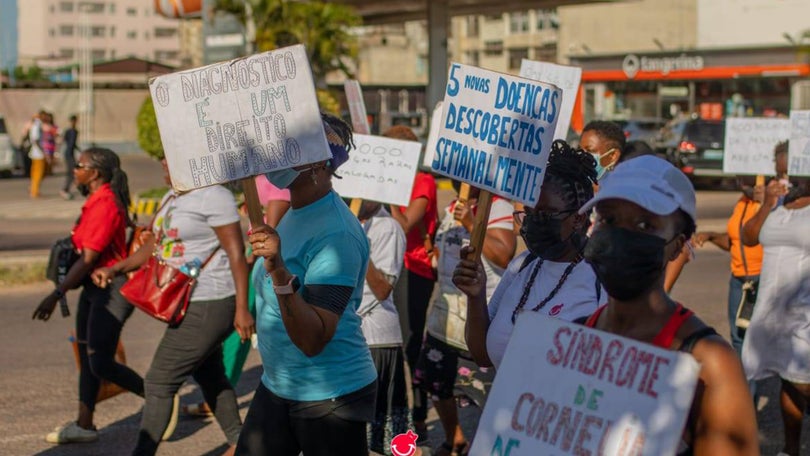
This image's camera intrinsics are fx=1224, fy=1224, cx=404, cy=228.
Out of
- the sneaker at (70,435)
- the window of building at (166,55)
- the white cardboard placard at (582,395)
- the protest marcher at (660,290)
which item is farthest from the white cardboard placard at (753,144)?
the window of building at (166,55)

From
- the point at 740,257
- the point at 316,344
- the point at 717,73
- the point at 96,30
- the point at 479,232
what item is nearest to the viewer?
the point at 479,232

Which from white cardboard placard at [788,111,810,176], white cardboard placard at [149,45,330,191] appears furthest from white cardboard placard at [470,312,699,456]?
white cardboard placard at [788,111,810,176]

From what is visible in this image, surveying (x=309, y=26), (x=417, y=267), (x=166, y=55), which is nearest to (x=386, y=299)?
(x=417, y=267)

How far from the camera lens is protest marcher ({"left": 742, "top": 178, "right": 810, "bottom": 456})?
20.2 ft

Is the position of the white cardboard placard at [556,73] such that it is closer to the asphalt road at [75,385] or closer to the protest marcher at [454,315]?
the protest marcher at [454,315]

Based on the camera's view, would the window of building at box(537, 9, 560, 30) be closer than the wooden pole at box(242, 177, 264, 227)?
No

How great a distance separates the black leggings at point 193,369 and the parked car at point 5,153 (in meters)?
26.7

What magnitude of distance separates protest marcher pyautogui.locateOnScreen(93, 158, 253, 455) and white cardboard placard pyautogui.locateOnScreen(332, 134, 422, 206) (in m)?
0.67

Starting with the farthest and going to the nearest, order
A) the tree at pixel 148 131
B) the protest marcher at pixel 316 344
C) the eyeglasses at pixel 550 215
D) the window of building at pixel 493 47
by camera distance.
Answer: the window of building at pixel 493 47 < the tree at pixel 148 131 < the protest marcher at pixel 316 344 < the eyeglasses at pixel 550 215

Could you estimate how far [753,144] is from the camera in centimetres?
851

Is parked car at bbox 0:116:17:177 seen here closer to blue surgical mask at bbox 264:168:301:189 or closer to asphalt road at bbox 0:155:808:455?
asphalt road at bbox 0:155:808:455

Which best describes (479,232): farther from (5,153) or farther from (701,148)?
(5,153)

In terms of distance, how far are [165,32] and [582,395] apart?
12480cm

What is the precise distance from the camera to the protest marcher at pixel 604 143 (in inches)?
247
